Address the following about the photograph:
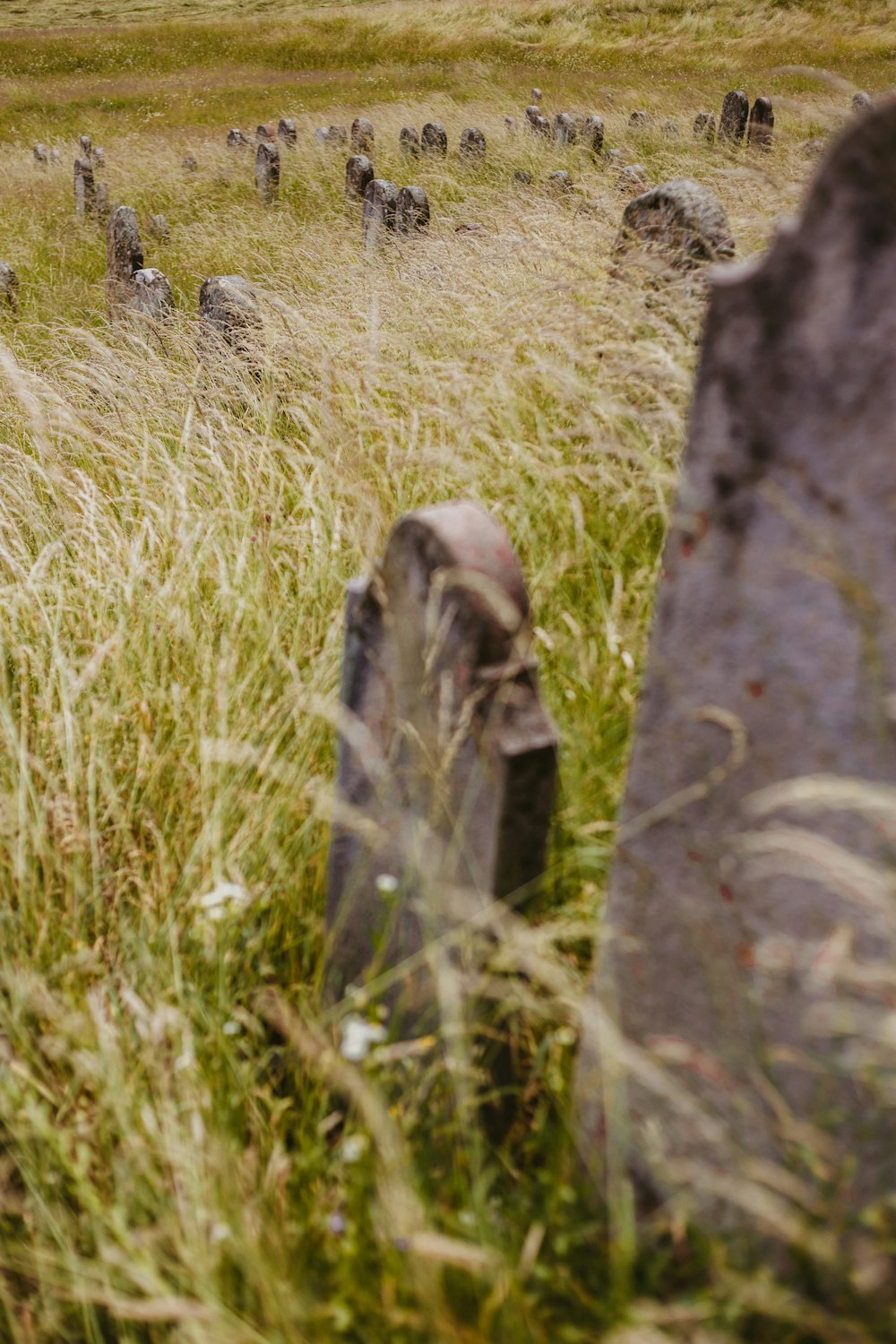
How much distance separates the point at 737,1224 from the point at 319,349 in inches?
127

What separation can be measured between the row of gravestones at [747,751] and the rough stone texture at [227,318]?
293 cm

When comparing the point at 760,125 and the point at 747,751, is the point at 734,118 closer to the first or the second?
the point at 760,125

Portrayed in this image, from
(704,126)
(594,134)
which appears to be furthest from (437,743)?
(704,126)

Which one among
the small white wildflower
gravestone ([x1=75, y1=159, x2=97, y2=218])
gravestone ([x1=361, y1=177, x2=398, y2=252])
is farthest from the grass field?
gravestone ([x1=75, y1=159, x2=97, y2=218])

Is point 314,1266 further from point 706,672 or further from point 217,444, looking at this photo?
point 217,444

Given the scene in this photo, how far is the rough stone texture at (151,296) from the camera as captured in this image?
4.73 metres

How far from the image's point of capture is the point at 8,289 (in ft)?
21.9

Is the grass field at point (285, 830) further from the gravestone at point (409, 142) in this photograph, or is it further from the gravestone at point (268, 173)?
the gravestone at point (409, 142)

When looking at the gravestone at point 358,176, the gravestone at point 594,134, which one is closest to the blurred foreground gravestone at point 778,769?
the gravestone at point 358,176

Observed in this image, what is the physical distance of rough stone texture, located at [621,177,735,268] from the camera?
3.21m

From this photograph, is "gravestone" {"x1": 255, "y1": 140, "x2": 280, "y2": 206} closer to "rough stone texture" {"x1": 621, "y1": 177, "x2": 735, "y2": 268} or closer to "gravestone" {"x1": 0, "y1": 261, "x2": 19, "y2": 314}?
"gravestone" {"x1": 0, "y1": 261, "x2": 19, "y2": 314}

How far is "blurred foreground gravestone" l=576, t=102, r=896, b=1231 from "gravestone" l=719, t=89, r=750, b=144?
37.6 ft

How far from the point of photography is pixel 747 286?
0.87m

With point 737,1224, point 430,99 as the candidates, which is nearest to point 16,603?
point 737,1224
